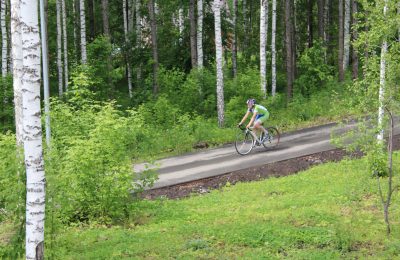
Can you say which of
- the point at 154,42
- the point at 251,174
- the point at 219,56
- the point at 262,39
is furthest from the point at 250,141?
the point at 154,42

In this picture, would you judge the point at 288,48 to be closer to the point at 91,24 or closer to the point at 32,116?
the point at 91,24

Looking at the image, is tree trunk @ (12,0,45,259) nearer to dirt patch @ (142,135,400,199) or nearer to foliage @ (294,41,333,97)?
dirt patch @ (142,135,400,199)

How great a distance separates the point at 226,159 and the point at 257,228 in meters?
7.19

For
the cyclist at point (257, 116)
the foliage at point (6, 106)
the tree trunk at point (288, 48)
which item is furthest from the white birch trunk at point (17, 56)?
the tree trunk at point (288, 48)

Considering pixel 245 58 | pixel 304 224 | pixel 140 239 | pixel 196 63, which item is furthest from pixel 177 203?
pixel 245 58

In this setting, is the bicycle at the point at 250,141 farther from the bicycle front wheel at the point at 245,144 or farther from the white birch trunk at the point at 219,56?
the white birch trunk at the point at 219,56

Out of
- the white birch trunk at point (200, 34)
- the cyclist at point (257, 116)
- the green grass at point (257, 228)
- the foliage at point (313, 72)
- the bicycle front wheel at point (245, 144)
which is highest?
the white birch trunk at point (200, 34)

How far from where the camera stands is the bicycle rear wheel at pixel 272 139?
17109mm

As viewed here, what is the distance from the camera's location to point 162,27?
33.0m

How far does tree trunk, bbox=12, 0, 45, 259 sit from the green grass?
4.38ft

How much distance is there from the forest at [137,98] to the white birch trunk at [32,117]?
0.04ft

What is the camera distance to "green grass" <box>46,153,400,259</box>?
26.7ft

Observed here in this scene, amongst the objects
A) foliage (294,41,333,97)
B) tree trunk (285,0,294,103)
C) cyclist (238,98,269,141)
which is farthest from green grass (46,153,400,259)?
foliage (294,41,333,97)

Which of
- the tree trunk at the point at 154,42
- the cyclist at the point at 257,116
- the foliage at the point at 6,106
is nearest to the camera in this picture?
the cyclist at the point at 257,116
